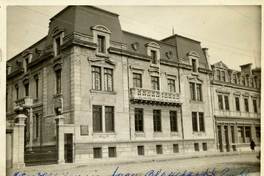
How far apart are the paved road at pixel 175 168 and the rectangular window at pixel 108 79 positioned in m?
1.84

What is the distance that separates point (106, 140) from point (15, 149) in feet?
6.62

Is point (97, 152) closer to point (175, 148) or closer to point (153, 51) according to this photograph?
point (175, 148)

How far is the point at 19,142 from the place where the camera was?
289 inches

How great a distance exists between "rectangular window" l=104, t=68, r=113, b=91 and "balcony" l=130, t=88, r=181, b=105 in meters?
0.49

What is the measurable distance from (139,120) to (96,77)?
1.41 metres

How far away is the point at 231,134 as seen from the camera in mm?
9586

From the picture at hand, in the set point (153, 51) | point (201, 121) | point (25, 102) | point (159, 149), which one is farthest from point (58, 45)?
point (201, 121)

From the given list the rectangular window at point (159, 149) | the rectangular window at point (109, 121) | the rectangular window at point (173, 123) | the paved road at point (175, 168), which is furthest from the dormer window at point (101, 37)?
the paved road at point (175, 168)

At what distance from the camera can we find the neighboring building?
27.8 ft

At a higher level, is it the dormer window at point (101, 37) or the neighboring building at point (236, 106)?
the dormer window at point (101, 37)

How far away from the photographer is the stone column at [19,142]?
7.10 metres

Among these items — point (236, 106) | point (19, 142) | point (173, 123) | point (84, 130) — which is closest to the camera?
point (19, 142)

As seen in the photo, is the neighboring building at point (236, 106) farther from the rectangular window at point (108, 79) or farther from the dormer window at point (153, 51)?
the rectangular window at point (108, 79)
